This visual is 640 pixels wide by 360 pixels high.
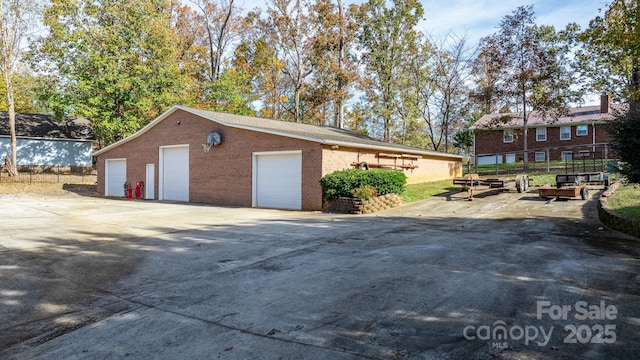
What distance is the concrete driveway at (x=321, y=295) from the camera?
3346 millimetres

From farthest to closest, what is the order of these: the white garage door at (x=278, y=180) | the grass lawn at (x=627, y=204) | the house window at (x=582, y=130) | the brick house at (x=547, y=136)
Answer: the house window at (x=582, y=130) < the brick house at (x=547, y=136) < the white garage door at (x=278, y=180) < the grass lawn at (x=627, y=204)

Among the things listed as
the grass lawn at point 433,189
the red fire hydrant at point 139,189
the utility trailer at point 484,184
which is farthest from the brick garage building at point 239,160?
the utility trailer at point 484,184

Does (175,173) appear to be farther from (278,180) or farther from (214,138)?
(278,180)

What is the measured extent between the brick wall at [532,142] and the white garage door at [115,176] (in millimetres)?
29036

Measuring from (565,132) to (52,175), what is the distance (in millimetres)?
42713

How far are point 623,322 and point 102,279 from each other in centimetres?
618

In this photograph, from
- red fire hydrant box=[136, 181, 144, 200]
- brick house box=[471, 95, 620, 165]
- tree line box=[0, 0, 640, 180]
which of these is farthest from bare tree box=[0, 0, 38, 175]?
brick house box=[471, 95, 620, 165]

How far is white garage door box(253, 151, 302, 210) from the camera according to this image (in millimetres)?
16422

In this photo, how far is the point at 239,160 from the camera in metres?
18.2

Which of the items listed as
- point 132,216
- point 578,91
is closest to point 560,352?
point 132,216

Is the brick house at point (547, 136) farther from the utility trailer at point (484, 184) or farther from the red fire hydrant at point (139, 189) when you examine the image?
the red fire hydrant at point (139, 189)

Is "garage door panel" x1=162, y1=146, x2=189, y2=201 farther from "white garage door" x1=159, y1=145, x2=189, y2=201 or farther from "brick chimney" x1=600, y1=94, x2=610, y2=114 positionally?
"brick chimney" x1=600, y1=94, x2=610, y2=114

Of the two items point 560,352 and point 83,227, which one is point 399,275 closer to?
point 560,352

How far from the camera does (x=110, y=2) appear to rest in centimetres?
2973
